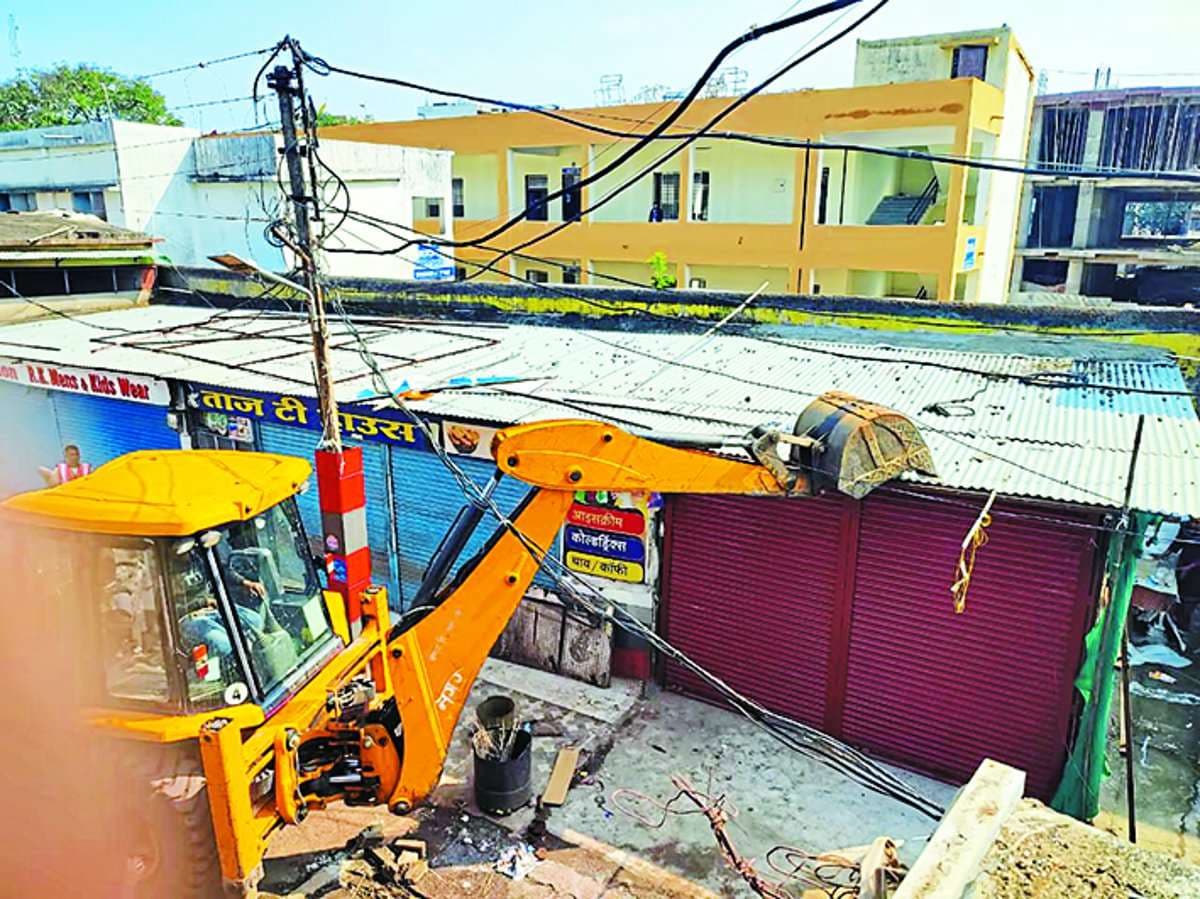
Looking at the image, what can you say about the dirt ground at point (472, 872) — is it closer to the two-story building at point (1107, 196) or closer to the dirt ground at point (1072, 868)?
the dirt ground at point (1072, 868)

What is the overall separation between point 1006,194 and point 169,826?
1185 inches

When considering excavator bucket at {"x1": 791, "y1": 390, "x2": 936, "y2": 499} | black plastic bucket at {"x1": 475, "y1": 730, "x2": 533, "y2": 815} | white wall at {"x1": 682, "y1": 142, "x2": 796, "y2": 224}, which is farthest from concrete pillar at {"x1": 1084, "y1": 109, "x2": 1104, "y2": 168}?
black plastic bucket at {"x1": 475, "y1": 730, "x2": 533, "y2": 815}

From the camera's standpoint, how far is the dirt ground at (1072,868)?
114 inches

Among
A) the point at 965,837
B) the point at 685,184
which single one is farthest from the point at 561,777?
the point at 685,184

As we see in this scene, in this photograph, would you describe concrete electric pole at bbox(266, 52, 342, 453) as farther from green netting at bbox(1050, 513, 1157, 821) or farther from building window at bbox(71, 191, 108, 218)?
building window at bbox(71, 191, 108, 218)

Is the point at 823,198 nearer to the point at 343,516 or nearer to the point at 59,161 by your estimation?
the point at 343,516

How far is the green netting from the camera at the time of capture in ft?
22.0

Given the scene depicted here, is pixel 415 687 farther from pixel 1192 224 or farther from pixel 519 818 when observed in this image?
pixel 1192 224

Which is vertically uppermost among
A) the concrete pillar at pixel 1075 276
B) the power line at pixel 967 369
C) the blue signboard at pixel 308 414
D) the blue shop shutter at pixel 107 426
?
the concrete pillar at pixel 1075 276

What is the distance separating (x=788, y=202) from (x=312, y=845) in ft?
76.3

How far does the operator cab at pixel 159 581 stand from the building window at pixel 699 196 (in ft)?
78.4

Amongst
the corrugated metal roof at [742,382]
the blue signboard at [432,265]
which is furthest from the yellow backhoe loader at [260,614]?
the blue signboard at [432,265]

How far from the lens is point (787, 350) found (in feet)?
36.9

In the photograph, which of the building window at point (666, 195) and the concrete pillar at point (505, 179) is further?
the concrete pillar at point (505, 179)
